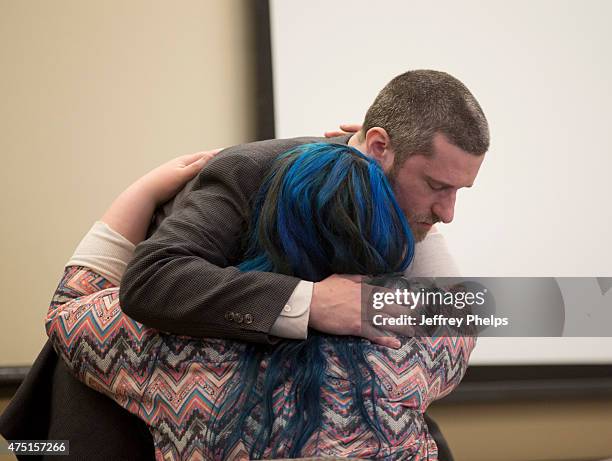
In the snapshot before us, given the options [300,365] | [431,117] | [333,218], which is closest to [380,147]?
[431,117]

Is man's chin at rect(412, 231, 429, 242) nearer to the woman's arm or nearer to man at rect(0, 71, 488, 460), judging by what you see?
man at rect(0, 71, 488, 460)

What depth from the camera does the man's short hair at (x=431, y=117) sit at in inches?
57.2

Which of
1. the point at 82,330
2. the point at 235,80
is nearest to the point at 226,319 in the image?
the point at 82,330

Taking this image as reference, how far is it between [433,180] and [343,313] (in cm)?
47

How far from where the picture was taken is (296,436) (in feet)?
3.35

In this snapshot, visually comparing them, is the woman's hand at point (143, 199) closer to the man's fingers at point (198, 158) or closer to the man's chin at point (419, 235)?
the man's fingers at point (198, 158)

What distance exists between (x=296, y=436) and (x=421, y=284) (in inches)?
12.6

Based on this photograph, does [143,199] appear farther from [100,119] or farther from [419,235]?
[100,119]

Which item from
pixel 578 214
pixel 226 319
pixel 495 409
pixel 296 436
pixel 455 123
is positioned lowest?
pixel 495 409

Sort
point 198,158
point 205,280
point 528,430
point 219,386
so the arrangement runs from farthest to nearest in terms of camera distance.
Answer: point 528,430
point 198,158
point 205,280
point 219,386

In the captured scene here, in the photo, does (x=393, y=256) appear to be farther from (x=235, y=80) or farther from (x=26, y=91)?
(x=26, y=91)

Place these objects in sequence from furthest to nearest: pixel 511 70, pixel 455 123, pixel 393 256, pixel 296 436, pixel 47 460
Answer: pixel 511 70 < pixel 455 123 < pixel 47 460 < pixel 393 256 < pixel 296 436

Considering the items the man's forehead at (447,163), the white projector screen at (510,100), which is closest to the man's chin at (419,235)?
the man's forehead at (447,163)

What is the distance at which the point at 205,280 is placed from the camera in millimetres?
1166
